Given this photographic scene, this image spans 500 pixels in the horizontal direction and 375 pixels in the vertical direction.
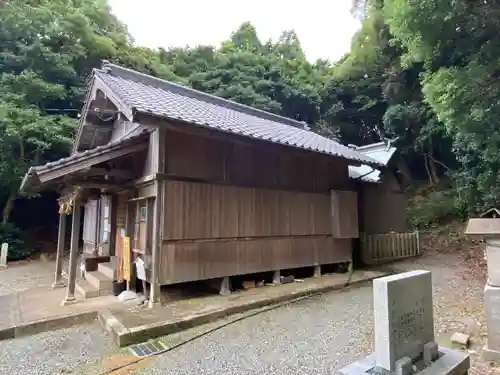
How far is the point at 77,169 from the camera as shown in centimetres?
591

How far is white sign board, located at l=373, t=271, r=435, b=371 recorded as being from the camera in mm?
2945

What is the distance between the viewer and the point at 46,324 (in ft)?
17.3

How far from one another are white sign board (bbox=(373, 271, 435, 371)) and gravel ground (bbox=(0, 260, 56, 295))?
8.92 meters

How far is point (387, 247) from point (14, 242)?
16.0m

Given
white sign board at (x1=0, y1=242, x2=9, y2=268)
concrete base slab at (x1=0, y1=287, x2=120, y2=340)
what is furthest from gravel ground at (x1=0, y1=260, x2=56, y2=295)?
concrete base slab at (x1=0, y1=287, x2=120, y2=340)

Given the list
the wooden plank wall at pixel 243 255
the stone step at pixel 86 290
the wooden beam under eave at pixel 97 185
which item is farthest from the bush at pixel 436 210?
the stone step at pixel 86 290

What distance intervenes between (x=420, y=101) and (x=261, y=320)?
17.5 metres

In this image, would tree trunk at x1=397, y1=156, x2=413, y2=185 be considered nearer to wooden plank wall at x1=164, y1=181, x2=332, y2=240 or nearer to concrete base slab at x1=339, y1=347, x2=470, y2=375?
wooden plank wall at x1=164, y1=181, x2=332, y2=240

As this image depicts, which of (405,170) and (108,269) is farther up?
(405,170)

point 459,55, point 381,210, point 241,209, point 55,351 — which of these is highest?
point 459,55

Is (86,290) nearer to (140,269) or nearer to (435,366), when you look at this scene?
(140,269)

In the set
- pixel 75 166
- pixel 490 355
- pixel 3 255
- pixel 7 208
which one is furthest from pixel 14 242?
pixel 490 355

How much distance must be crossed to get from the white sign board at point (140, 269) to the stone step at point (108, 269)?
1041 millimetres

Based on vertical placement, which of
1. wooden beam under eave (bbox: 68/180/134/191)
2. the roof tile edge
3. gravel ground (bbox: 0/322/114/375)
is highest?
the roof tile edge
